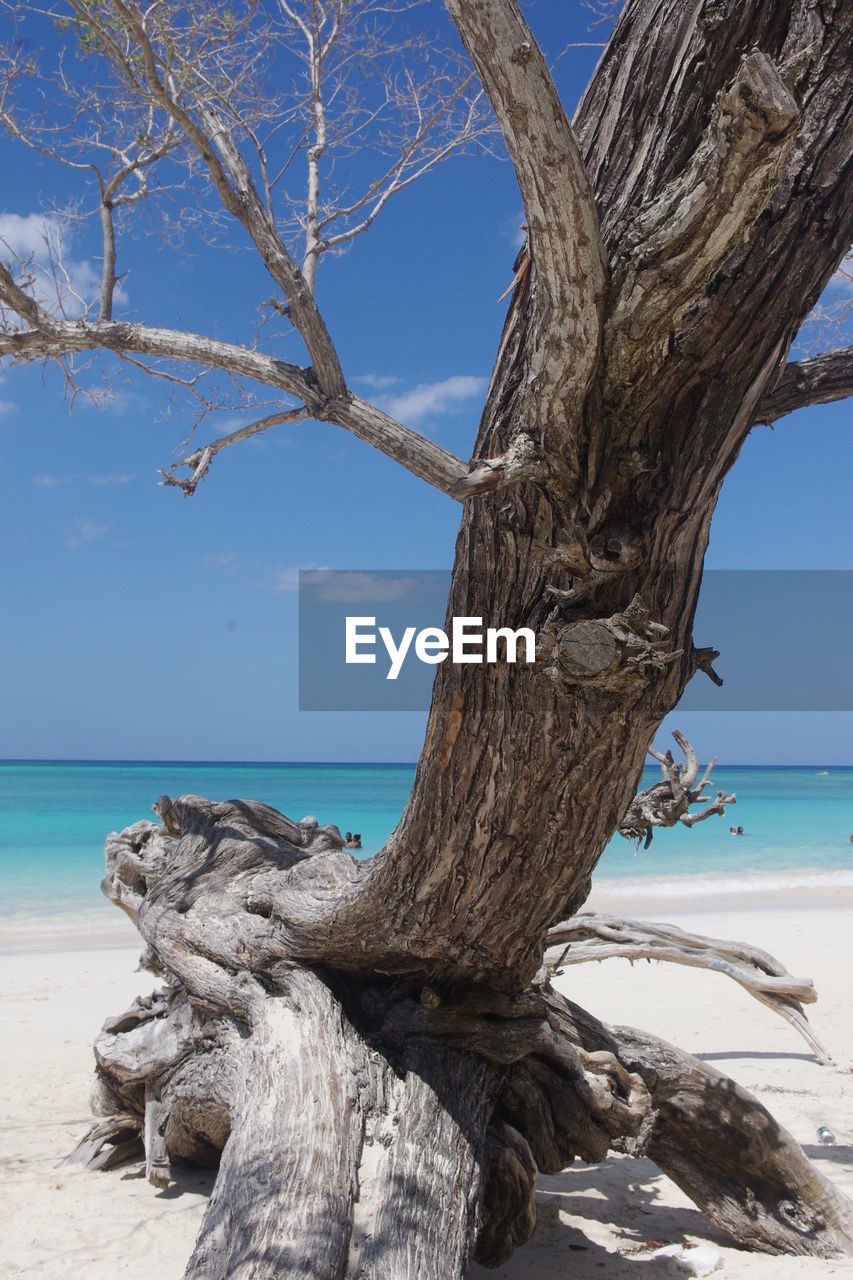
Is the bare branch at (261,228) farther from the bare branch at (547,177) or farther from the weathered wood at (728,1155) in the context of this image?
the weathered wood at (728,1155)

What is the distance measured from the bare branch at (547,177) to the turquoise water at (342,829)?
42.2 ft

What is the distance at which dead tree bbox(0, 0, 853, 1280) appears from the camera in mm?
1840

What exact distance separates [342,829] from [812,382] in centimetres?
2683

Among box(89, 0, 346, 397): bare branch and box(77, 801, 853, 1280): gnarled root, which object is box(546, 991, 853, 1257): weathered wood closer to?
box(77, 801, 853, 1280): gnarled root

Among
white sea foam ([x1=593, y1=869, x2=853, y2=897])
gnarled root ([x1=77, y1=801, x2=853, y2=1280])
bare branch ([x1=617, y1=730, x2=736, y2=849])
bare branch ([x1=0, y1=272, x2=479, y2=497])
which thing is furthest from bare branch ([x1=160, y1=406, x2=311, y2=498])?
white sea foam ([x1=593, y1=869, x2=853, y2=897])

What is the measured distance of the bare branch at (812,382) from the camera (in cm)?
293

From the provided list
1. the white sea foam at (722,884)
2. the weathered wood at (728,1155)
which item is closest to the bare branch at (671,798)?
the weathered wood at (728,1155)

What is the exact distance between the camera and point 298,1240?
2.35 m

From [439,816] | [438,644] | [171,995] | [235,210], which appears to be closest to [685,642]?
[438,644]

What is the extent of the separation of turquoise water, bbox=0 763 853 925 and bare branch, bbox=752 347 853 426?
12.3 m

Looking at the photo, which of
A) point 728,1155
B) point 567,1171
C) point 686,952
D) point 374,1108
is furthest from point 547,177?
point 686,952

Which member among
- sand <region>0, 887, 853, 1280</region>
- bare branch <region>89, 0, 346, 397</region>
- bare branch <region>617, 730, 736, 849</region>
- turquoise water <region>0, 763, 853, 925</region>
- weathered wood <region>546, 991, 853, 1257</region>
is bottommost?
turquoise water <region>0, 763, 853, 925</region>

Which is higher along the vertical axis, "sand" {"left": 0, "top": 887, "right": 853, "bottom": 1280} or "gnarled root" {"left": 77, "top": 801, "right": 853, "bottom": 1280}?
"gnarled root" {"left": 77, "top": 801, "right": 853, "bottom": 1280}

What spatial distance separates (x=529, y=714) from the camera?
93.0 inches
